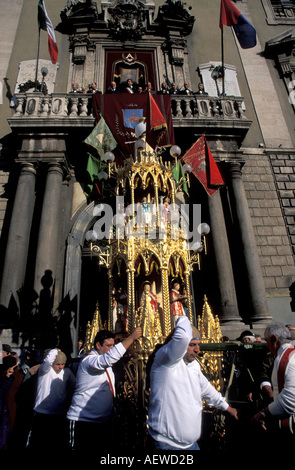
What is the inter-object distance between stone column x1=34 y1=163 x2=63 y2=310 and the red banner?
255cm

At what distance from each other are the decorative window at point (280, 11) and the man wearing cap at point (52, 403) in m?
21.1

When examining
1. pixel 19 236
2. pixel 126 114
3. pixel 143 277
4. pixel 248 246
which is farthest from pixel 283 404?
pixel 126 114

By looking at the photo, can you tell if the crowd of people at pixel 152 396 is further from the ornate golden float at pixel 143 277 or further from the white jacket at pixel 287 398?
the ornate golden float at pixel 143 277

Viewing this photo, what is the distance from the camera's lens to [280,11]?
59.2 ft

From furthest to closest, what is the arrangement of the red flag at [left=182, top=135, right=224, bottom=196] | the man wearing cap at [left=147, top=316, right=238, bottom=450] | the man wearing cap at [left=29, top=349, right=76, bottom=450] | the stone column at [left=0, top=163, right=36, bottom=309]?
the red flag at [left=182, top=135, right=224, bottom=196], the stone column at [left=0, top=163, right=36, bottom=309], the man wearing cap at [left=29, top=349, right=76, bottom=450], the man wearing cap at [left=147, top=316, right=238, bottom=450]

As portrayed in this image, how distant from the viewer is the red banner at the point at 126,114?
11445 millimetres

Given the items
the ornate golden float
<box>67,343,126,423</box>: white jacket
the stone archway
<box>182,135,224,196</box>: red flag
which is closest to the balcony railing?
<box>182,135,224,196</box>: red flag

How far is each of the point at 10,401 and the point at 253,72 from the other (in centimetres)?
1772

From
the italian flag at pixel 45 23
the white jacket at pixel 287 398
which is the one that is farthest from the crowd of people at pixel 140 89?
the white jacket at pixel 287 398

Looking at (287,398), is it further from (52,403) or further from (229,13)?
(229,13)

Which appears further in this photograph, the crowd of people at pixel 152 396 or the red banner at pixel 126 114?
the red banner at pixel 126 114

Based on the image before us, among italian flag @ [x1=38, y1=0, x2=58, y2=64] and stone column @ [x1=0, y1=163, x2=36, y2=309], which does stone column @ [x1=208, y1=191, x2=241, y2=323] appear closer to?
stone column @ [x1=0, y1=163, x2=36, y2=309]

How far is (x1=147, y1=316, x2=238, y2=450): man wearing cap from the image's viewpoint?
2.63m
